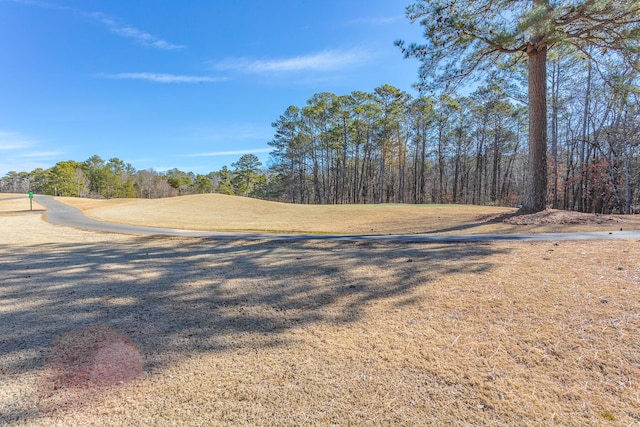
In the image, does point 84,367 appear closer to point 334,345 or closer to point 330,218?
point 334,345

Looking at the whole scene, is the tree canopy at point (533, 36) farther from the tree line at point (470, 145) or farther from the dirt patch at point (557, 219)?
the tree line at point (470, 145)

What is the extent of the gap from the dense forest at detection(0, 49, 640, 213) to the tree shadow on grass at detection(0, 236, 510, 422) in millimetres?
9076

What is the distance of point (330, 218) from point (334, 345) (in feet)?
53.4

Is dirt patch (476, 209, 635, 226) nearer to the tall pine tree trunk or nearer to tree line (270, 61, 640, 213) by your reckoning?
the tall pine tree trunk

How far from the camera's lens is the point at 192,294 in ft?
14.6

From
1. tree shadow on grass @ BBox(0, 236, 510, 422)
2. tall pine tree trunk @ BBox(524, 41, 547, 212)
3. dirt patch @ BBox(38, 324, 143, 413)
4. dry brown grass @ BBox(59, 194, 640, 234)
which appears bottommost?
dirt patch @ BBox(38, 324, 143, 413)

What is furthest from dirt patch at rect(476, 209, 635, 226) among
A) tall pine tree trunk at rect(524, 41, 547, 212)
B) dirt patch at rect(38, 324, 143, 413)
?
dirt patch at rect(38, 324, 143, 413)

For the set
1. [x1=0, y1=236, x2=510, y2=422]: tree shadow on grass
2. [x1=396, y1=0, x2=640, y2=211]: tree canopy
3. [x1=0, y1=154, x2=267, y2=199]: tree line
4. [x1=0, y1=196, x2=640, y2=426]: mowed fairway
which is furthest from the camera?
[x1=0, y1=154, x2=267, y2=199]: tree line

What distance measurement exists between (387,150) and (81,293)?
3737 centimetres

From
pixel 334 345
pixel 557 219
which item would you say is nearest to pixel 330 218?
pixel 557 219

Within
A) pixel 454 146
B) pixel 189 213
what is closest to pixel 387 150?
Answer: pixel 454 146

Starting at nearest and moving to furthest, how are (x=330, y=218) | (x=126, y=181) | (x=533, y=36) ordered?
(x=533, y=36), (x=330, y=218), (x=126, y=181)

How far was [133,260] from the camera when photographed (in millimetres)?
7000

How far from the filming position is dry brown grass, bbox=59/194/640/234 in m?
9.88
